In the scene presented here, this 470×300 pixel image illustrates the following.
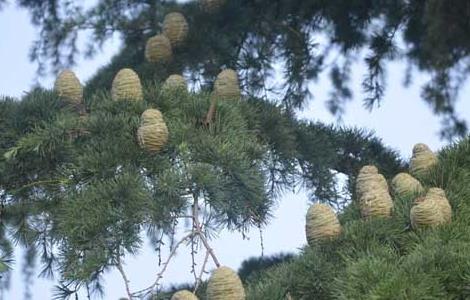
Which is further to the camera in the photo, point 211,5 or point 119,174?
point 211,5

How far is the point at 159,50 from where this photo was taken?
1.99 m

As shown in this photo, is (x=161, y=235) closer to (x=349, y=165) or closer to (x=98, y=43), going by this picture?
(x=349, y=165)

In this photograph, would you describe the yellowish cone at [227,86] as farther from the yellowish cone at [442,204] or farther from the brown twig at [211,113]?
the yellowish cone at [442,204]

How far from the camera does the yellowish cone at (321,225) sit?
120cm

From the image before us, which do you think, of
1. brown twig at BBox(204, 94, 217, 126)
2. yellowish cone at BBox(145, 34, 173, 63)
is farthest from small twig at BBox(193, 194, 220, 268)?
yellowish cone at BBox(145, 34, 173, 63)

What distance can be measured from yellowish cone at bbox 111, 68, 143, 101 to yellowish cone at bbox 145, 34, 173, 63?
49cm

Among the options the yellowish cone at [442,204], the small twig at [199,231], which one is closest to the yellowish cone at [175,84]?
the small twig at [199,231]

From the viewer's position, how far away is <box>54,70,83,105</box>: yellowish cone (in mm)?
1539

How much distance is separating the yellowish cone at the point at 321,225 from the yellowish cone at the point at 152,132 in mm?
248

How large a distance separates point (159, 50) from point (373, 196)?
2.82 feet

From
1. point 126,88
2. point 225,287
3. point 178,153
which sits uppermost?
point 126,88

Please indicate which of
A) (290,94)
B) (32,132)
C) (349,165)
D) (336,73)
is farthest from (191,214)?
(336,73)

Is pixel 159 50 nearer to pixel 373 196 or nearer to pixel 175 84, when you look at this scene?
pixel 175 84

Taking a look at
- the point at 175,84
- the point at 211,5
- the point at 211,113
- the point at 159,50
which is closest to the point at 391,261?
the point at 211,113
